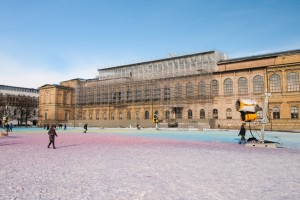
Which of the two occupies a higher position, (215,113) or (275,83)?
(275,83)

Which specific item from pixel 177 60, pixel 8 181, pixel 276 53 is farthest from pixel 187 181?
pixel 177 60

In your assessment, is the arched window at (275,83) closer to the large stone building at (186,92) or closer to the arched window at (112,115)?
the large stone building at (186,92)

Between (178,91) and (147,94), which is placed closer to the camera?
(178,91)

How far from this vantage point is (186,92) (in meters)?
53.7

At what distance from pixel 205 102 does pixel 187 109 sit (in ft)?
13.3

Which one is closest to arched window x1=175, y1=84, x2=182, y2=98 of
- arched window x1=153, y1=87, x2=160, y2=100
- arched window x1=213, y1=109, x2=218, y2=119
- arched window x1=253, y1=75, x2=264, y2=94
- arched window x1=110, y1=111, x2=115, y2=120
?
arched window x1=153, y1=87, x2=160, y2=100

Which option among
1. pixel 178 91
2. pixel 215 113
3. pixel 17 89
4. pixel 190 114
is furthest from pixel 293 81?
pixel 17 89

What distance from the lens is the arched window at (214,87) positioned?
168 ft

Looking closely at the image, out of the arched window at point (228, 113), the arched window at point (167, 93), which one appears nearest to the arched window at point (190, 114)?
the arched window at point (167, 93)

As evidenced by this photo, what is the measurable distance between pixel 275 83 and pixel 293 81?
283 centimetres

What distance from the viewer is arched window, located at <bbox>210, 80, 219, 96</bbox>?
51128 millimetres

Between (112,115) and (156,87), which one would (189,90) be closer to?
(156,87)

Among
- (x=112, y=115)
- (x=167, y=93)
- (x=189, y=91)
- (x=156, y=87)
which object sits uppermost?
(x=156, y=87)

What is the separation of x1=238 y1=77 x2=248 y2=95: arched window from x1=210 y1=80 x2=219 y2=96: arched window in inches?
171
